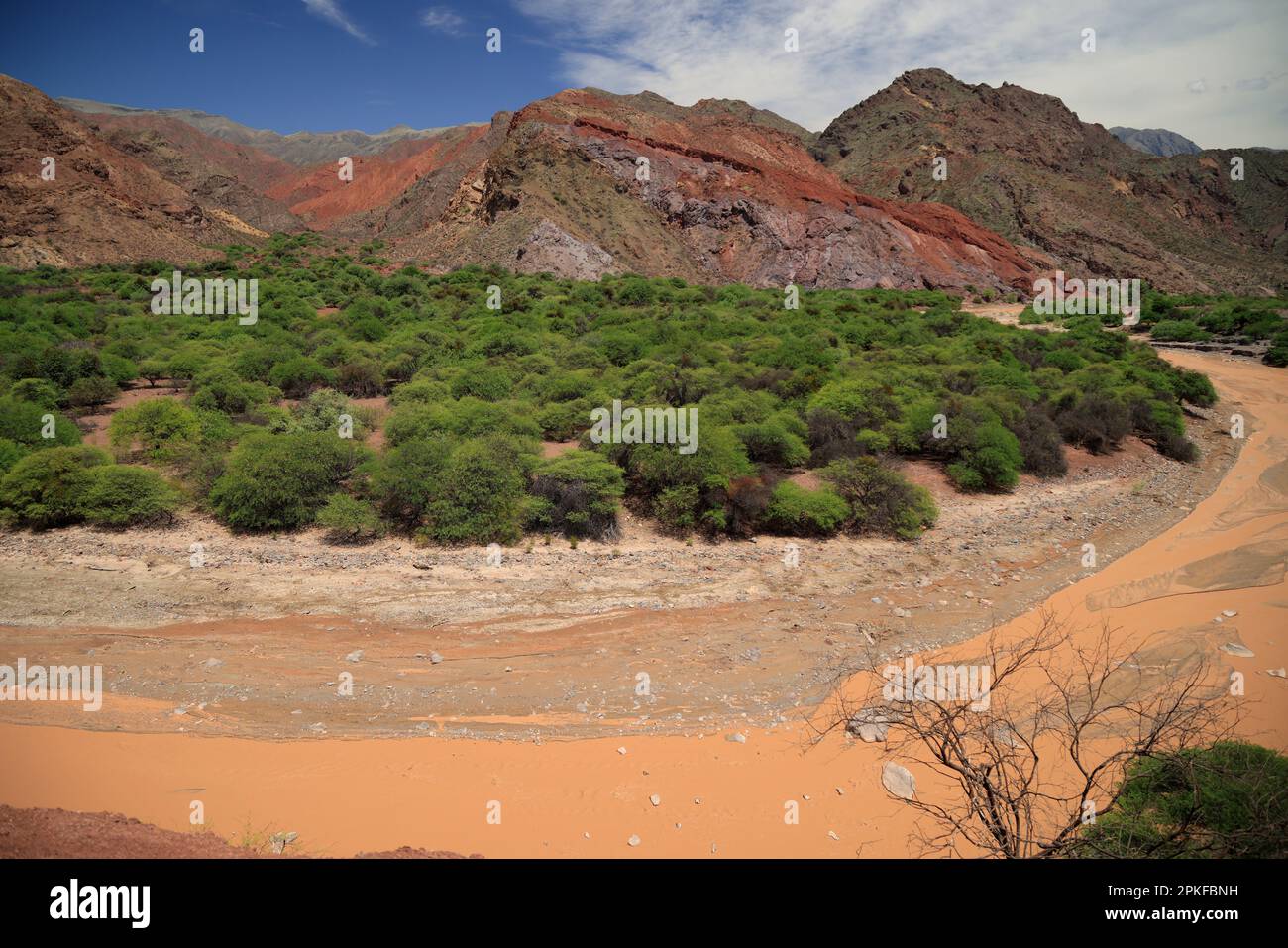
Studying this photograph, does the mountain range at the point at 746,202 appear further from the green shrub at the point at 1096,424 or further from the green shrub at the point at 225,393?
the green shrub at the point at 1096,424

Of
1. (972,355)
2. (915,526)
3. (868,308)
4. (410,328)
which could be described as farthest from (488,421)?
(868,308)

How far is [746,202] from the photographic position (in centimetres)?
5544

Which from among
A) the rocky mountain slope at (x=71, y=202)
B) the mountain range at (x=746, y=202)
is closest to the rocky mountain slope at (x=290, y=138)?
the mountain range at (x=746, y=202)

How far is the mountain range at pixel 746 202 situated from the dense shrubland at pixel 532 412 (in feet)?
79.1

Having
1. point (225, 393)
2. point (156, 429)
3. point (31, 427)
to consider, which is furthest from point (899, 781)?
point (225, 393)

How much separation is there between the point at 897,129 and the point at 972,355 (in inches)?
3159

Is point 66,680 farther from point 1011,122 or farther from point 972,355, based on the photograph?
point 1011,122

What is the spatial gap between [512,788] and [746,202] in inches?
2254

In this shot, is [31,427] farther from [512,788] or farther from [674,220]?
[674,220]

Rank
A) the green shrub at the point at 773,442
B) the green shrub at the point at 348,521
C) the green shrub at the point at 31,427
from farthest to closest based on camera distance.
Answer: the green shrub at the point at 773,442 < the green shrub at the point at 31,427 < the green shrub at the point at 348,521

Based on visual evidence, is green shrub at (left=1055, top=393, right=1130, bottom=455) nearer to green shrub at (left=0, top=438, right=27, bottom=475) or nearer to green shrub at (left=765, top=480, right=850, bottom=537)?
green shrub at (left=765, top=480, right=850, bottom=537)

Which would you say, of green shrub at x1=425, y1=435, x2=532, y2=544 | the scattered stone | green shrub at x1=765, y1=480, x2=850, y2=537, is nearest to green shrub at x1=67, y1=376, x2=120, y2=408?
green shrub at x1=425, y1=435, x2=532, y2=544

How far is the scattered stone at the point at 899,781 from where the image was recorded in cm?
605

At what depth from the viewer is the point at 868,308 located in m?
35.9
